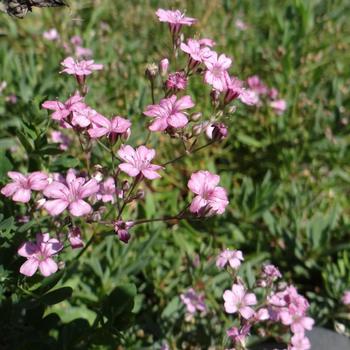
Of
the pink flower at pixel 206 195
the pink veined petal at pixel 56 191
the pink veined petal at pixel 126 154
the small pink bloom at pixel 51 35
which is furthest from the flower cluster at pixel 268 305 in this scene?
the small pink bloom at pixel 51 35

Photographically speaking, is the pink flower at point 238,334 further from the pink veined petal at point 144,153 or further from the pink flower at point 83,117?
the pink flower at point 83,117

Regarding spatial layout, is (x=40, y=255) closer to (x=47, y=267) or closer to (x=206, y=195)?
(x=47, y=267)

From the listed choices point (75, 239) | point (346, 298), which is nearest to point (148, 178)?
point (75, 239)

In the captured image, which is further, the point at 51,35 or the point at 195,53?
the point at 51,35

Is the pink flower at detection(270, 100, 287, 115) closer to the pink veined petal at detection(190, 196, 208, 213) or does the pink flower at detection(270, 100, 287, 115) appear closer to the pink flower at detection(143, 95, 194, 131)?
the pink flower at detection(143, 95, 194, 131)

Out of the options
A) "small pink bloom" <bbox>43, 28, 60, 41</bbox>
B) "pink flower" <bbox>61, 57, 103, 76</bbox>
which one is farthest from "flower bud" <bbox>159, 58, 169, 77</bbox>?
"small pink bloom" <bbox>43, 28, 60, 41</bbox>

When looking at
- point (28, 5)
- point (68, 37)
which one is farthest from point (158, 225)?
point (68, 37)

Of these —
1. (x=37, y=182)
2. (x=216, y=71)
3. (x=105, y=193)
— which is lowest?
(x=105, y=193)
